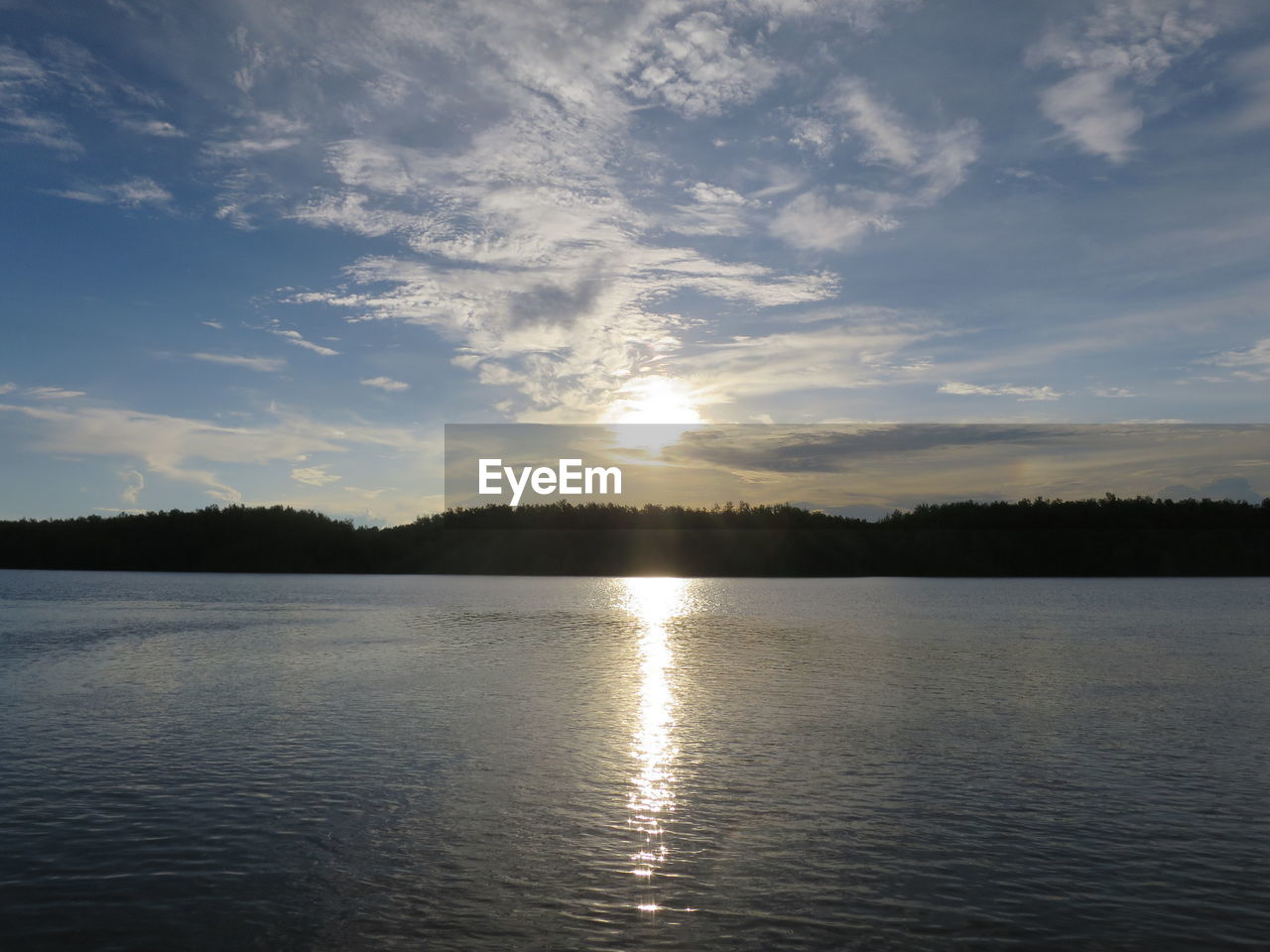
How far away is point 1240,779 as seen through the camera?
21.7m

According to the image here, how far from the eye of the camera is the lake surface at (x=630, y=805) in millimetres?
13312

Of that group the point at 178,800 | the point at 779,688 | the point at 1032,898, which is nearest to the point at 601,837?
the point at 1032,898

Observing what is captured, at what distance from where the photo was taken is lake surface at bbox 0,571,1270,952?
43.7 feet

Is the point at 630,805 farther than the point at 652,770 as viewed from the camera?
No

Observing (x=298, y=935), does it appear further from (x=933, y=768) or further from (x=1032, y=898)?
(x=933, y=768)

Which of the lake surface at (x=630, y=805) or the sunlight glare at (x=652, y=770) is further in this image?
the sunlight glare at (x=652, y=770)

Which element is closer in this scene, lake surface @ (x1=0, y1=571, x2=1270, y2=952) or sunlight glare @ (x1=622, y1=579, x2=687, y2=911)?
lake surface @ (x1=0, y1=571, x2=1270, y2=952)

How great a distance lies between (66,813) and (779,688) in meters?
26.7

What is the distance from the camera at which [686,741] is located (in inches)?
1054

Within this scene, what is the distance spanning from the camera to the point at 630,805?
64.5 ft

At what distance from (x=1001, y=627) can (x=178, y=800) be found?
66.1 m

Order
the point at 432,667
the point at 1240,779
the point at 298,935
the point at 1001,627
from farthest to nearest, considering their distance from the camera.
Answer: the point at 1001,627 < the point at 432,667 < the point at 1240,779 < the point at 298,935

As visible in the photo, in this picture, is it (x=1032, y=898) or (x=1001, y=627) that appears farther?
(x=1001, y=627)

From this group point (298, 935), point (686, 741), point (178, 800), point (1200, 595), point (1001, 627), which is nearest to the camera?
point (298, 935)
